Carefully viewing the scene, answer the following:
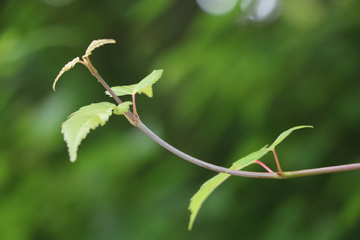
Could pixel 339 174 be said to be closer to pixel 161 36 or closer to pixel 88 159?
pixel 88 159

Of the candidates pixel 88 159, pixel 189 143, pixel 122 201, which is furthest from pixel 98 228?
pixel 189 143

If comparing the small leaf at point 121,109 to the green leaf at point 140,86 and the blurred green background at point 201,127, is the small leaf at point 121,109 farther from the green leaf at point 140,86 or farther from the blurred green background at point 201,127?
the blurred green background at point 201,127

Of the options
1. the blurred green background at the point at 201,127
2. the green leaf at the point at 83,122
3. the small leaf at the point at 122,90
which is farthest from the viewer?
the blurred green background at the point at 201,127

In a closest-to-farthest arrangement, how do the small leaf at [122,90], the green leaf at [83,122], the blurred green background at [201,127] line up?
the green leaf at [83,122] < the small leaf at [122,90] < the blurred green background at [201,127]

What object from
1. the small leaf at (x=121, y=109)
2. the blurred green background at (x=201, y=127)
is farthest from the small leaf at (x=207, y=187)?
the blurred green background at (x=201, y=127)

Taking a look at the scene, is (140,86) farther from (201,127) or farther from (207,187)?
(201,127)

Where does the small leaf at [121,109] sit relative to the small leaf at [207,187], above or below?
above
